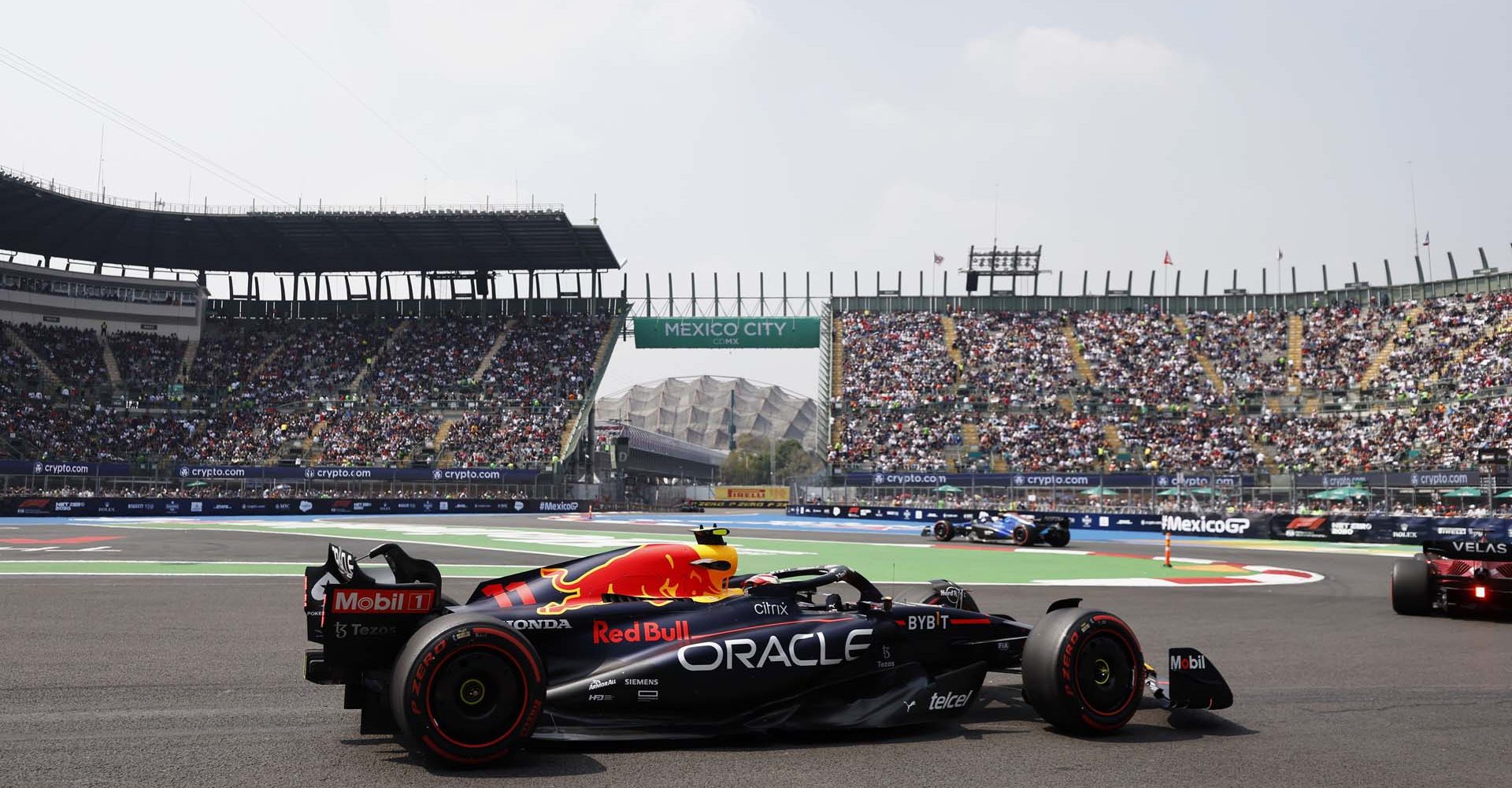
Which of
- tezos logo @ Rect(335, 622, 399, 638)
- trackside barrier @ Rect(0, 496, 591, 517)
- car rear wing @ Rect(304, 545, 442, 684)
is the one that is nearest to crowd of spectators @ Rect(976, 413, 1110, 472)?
trackside barrier @ Rect(0, 496, 591, 517)

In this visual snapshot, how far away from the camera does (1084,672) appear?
681 cm

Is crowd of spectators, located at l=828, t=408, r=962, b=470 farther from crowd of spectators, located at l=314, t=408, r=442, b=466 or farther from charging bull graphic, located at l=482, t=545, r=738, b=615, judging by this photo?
charging bull graphic, located at l=482, t=545, r=738, b=615

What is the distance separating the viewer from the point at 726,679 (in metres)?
6.52

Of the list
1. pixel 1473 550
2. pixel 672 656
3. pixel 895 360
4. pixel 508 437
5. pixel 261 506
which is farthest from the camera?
pixel 895 360

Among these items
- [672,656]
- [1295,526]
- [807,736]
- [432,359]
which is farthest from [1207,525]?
[432,359]

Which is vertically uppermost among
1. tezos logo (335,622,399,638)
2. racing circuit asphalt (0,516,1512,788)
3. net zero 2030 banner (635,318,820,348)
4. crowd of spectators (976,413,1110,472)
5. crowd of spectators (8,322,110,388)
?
net zero 2030 banner (635,318,820,348)

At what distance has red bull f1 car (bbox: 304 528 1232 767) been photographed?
5820 mm

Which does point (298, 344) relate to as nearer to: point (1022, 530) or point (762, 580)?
point (1022, 530)

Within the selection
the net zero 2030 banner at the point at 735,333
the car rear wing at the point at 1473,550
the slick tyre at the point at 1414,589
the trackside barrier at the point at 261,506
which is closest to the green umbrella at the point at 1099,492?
the net zero 2030 banner at the point at 735,333

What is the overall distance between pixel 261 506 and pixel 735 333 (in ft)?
89.3

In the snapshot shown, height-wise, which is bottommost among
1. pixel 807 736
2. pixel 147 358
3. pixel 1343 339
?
pixel 807 736

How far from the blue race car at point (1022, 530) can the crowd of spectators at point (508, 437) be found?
30672mm

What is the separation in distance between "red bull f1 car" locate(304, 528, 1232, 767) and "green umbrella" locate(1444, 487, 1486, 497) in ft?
113

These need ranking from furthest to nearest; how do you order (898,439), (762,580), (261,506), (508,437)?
(508,437)
(898,439)
(261,506)
(762,580)
